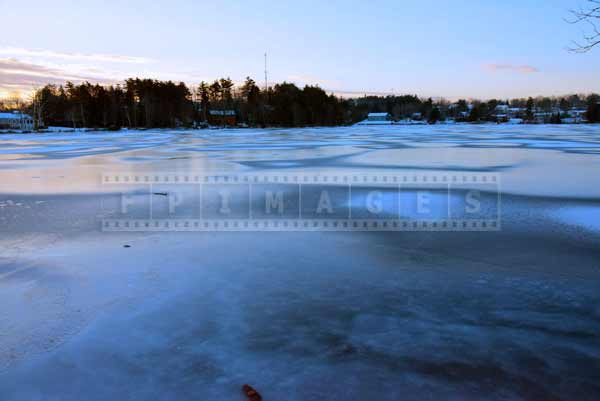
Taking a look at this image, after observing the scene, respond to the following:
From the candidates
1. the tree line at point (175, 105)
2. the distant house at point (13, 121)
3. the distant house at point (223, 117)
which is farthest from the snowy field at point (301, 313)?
the distant house at point (13, 121)

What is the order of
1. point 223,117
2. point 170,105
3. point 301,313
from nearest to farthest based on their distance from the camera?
point 301,313, point 170,105, point 223,117

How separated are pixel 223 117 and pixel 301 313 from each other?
84175 mm

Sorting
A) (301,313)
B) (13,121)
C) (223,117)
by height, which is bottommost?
(301,313)

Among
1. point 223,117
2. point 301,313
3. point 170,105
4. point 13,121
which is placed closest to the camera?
point 301,313

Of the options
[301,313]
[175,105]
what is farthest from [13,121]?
[301,313]

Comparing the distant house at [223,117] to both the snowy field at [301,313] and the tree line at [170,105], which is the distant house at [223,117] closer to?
the tree line at [170,105]

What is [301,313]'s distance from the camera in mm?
3074

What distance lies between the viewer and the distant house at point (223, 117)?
8400cm

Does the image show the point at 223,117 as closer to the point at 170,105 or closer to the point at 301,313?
the point at 170,105

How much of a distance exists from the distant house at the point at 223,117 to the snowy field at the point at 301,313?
80585 millimetres

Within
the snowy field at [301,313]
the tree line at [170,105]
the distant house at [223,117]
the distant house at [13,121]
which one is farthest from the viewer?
the distant house at [223,117]

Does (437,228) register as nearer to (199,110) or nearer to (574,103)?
(199,110)

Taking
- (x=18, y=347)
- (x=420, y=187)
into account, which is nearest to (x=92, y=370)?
(x=18, y=347)

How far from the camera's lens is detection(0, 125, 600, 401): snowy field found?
2.29 metres
